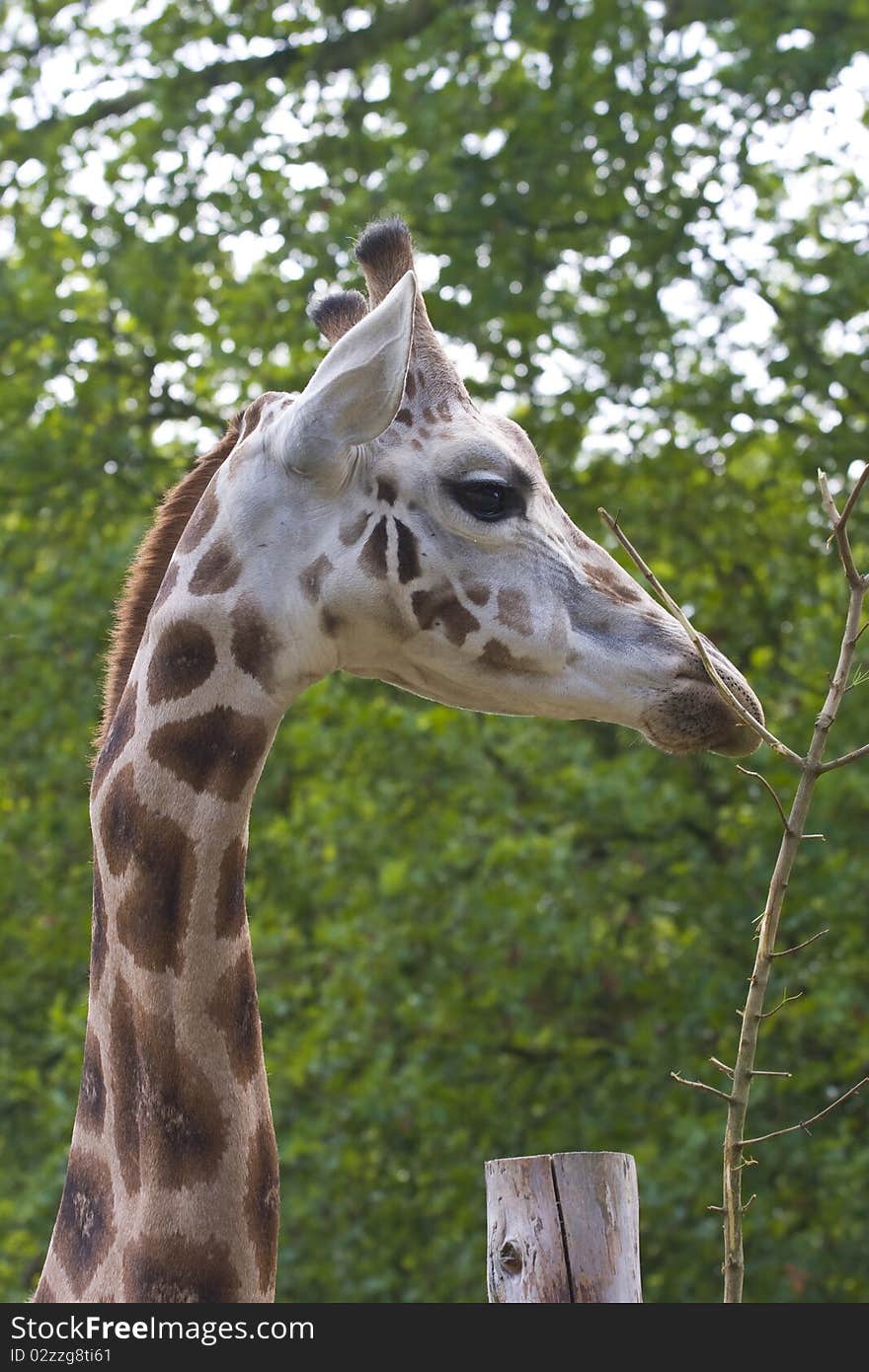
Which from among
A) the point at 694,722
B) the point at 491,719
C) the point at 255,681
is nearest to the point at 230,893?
the point at 255,681

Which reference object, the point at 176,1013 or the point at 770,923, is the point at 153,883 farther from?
the point at 770,923

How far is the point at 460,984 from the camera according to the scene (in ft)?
27.7

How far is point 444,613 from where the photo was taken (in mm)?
3012

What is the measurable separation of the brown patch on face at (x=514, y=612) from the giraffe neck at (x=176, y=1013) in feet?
1.48

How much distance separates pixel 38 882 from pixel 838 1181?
455 centimetres

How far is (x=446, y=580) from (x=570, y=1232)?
117 cm

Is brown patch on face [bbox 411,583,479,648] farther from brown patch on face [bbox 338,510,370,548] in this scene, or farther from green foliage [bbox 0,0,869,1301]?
green foliage [bbox 0,0,869,1301]

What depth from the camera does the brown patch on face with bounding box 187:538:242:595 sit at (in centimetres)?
296

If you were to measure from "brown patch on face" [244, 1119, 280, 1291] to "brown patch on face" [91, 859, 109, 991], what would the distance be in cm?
39

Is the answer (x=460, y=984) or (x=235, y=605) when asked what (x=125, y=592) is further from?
(x=460, y=984)

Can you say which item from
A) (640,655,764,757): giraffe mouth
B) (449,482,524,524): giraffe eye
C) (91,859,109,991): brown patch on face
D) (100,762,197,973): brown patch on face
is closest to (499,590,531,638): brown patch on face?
(449,482,524,524): giraffe eye

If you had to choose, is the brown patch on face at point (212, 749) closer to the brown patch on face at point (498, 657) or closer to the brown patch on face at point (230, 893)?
the brown patch on face at point (230, 893)

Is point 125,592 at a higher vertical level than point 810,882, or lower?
higher
